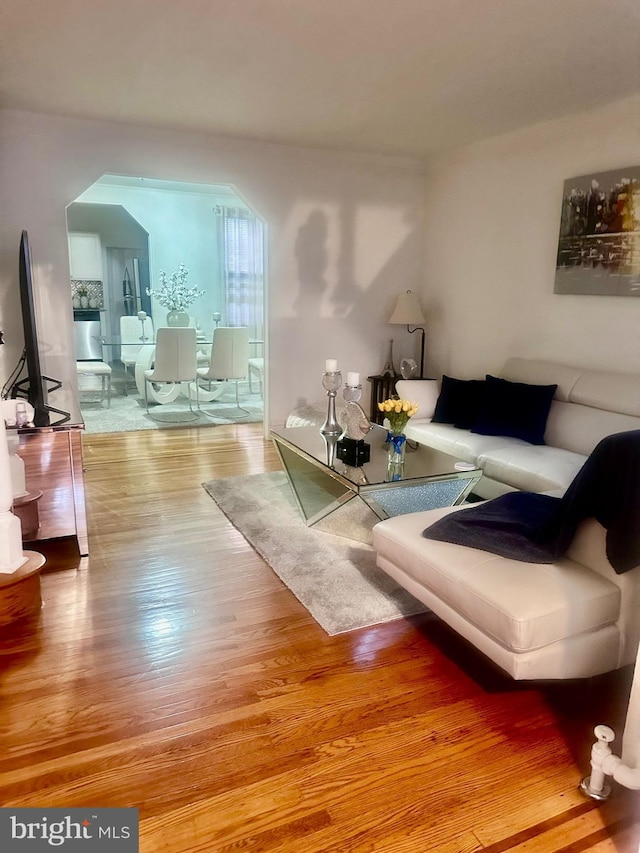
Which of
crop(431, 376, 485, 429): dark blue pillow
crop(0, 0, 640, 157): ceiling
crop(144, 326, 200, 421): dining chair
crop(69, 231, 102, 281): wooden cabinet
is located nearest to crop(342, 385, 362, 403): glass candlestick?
crop(431, 376, 485, 429): dark blue pillow

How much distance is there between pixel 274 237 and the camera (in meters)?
5.22

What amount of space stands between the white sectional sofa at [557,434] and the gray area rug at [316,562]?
92 centimetres

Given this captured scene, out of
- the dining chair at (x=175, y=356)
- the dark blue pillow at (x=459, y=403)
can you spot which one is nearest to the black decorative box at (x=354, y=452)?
the dark blue pillow at (x=459, y=403)

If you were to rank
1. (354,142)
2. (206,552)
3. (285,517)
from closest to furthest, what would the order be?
1. (206,552)
2. (285,517)
3. (354,142)

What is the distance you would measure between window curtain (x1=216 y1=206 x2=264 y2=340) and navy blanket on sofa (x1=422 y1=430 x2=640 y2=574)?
6.53m

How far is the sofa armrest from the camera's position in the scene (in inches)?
181

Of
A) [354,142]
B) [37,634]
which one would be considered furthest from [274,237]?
[37,634]

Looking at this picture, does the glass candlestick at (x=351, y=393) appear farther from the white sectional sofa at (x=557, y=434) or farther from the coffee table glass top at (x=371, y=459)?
the white sectional sofa at (x=557, y=434)

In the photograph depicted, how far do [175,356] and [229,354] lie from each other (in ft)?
1.93

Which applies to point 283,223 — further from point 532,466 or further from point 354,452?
point 532,466

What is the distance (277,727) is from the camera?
1.85m

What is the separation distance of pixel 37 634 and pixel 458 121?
4.19 meters

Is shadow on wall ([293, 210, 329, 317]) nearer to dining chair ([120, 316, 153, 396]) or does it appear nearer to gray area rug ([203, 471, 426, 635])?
gray area rug ([203, 471, 426, 635])

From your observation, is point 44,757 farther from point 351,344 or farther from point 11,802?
point 351,344
